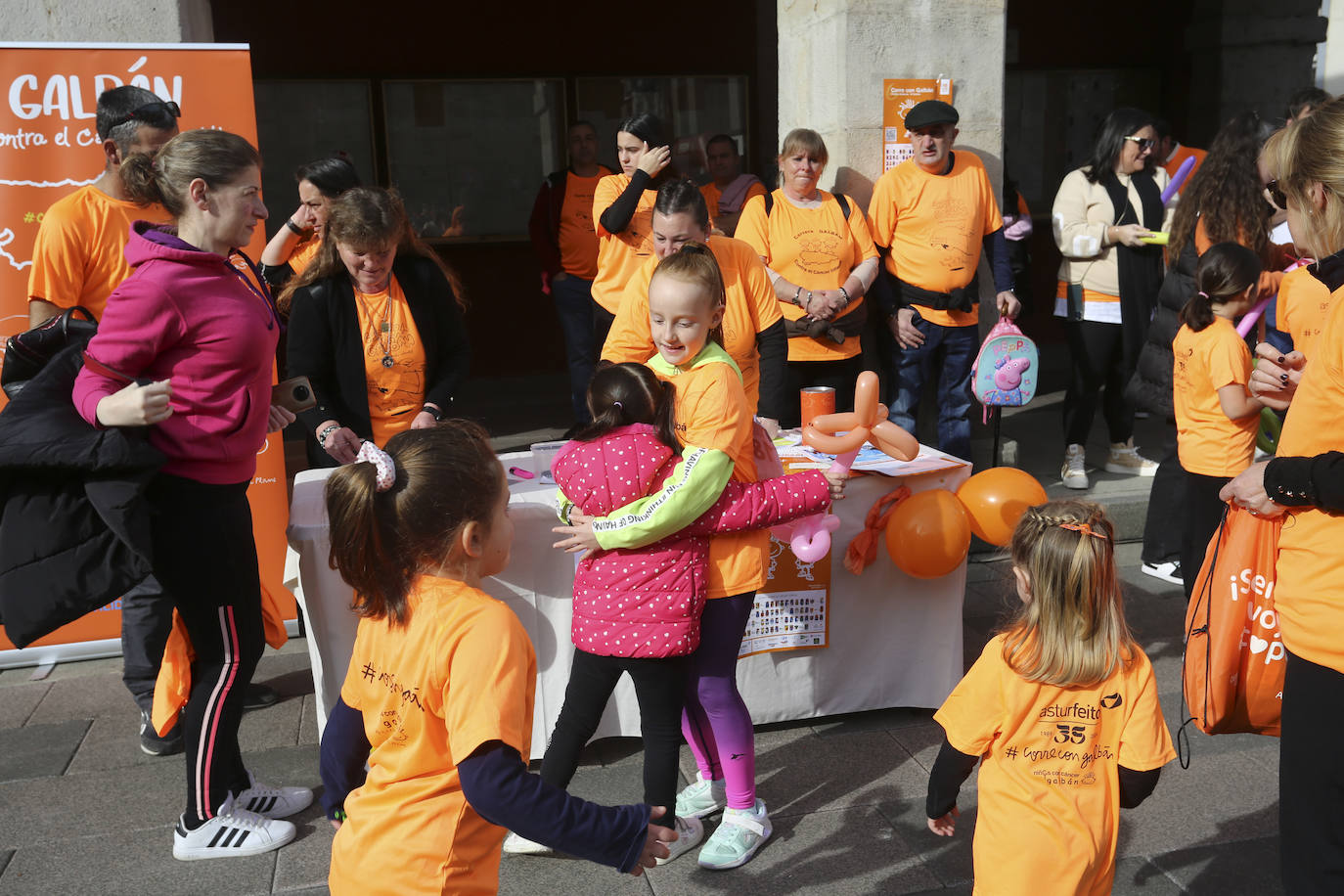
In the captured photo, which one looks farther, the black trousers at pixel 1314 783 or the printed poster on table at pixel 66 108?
the printed poster on table at pixel 66 108

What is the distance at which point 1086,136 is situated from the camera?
9914 mm

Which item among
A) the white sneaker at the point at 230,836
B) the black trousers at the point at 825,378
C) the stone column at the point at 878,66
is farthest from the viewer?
the stone column at the point at 878,66

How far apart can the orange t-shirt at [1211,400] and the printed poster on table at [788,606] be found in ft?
5.20

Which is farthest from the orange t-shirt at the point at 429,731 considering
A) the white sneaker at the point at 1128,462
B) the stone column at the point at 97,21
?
the white sneaker at the point at 1128,462

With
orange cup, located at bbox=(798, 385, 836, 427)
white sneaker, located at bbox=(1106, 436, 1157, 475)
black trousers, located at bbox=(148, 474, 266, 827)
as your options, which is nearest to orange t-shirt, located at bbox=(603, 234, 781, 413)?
orange cup, located at bbox=(798, 385, 836, 427)

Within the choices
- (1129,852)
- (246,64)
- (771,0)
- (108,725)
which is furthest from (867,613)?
(771,0)

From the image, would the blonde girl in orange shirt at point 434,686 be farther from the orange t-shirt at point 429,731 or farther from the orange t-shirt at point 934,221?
the orange t-shirt at point 934,221

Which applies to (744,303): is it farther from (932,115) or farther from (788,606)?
(932,115)

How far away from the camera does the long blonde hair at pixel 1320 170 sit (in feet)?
6.40

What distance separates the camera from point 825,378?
5242 mm

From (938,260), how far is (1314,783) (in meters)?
3.67

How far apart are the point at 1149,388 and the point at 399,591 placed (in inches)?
158

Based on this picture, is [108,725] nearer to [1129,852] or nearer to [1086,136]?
[1129,852]

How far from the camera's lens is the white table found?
3.29 meters
